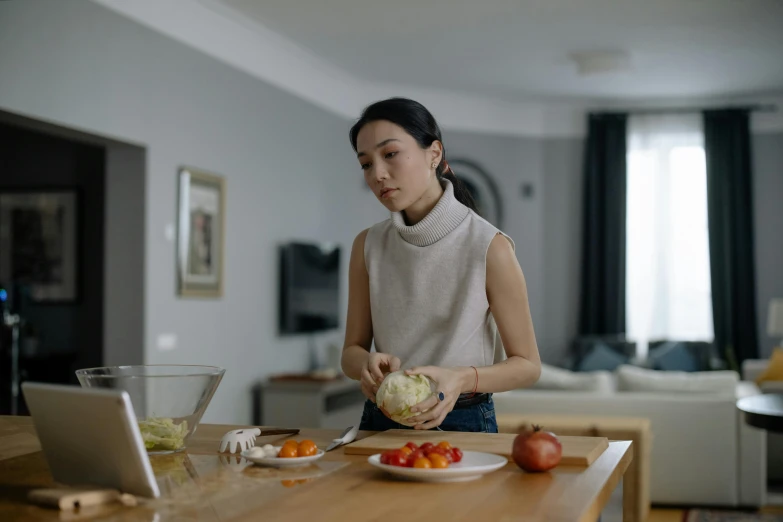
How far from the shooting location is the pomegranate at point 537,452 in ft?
4.39

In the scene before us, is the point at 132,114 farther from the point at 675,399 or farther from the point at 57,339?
the point at 675,399

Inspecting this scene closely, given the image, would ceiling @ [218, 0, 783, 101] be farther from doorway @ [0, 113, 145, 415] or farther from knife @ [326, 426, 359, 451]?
knife @ [326, 426, 359, 451]

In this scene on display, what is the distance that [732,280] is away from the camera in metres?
8.06

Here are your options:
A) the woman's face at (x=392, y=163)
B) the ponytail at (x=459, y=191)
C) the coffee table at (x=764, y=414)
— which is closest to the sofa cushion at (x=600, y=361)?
the coffee table at (x=764, y=414)

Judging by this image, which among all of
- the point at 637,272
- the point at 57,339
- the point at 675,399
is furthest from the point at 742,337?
the point at 57,339

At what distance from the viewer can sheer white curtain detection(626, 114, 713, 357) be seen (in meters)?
8.20

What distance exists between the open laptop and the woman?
1.97ft

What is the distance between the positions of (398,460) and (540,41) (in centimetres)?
548

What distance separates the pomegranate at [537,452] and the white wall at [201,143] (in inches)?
126

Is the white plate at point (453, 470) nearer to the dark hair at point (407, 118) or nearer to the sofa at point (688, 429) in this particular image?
the dark hair at point (407, 118)

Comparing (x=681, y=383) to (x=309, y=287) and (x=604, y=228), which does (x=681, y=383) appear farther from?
(x=604, y=228)

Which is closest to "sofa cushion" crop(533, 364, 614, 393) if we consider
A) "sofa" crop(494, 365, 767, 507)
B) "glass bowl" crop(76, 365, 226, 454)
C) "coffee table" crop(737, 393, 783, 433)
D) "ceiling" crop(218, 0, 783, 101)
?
"sofa" crop(494, 365, 767, 507)

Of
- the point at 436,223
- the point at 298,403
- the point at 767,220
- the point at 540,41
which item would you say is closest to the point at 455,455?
the point at 436,223

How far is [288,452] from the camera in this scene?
55.9 inches
